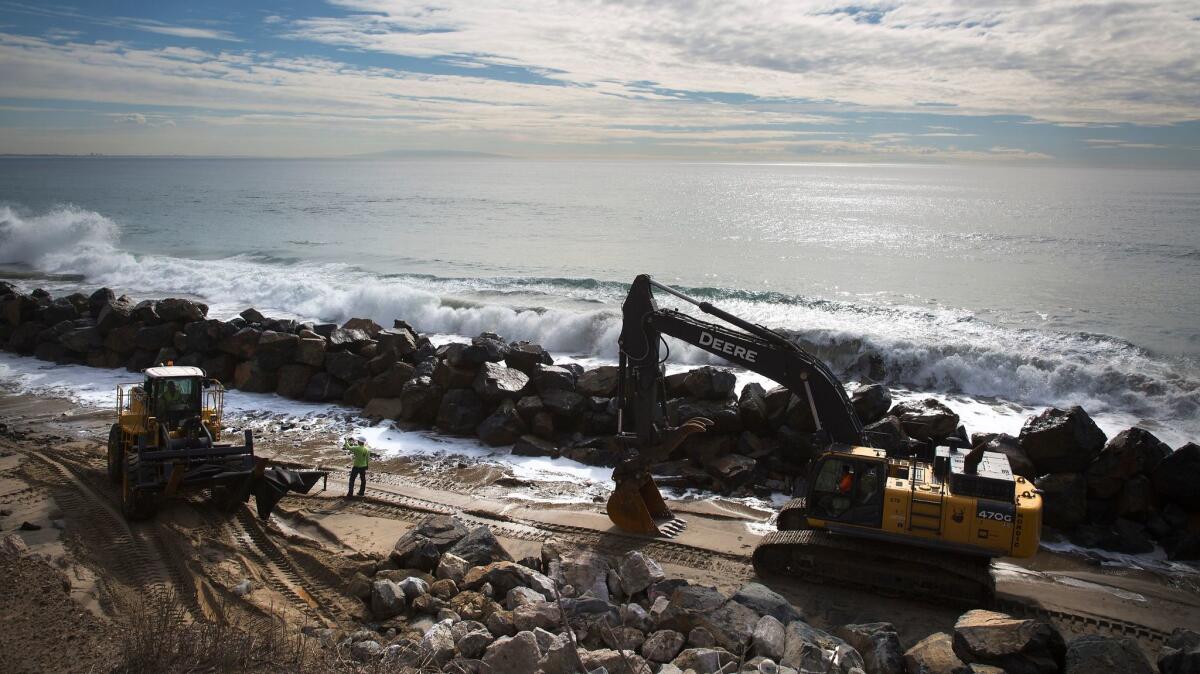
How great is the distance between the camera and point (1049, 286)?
32.4m

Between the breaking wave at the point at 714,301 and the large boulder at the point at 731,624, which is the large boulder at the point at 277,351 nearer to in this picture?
the breaking wave at the point at 714,301

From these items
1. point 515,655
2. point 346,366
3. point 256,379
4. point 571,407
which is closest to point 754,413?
point 571,407

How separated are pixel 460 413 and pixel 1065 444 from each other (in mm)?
10822

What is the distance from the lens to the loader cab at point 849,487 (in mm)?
10242

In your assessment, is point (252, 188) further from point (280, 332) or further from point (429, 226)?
point (280, 332)

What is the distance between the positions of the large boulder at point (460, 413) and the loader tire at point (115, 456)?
583cm

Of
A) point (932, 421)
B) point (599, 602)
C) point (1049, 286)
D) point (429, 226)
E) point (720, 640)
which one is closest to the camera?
point (720, 640)

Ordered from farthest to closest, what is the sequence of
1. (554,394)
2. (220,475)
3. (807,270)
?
(807,270), (554,394), (220,475)

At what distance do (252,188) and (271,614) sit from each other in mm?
113617

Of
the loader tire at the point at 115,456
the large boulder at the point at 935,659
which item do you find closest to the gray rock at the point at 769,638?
the large boulder at the point at 935,659

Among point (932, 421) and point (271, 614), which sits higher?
point (932, 421)

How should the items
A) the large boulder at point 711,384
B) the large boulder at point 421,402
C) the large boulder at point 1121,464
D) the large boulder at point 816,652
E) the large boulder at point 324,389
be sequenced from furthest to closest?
the large boulder at point 324,389 < the large boulder at point 421,402 < the large boulder at point 711,384 < the large boulder at point 1121,464 < the large boulder at point 816,652

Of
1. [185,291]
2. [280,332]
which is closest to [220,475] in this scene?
[280,332]

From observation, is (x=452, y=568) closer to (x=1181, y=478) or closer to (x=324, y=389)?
(x=324, y=389)
